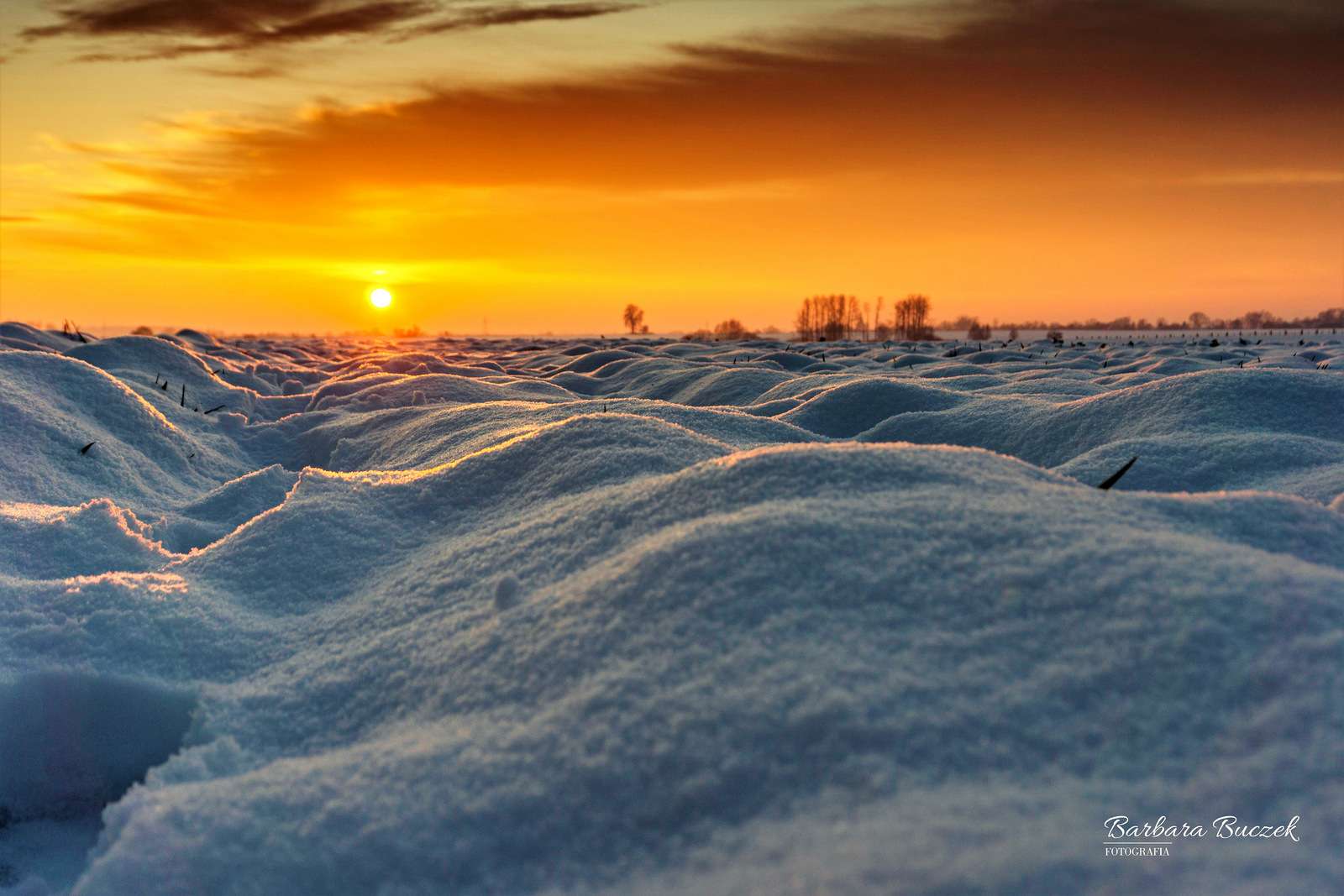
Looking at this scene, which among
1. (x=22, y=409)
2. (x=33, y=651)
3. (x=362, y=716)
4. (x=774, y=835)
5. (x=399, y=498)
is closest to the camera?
(x=774, y=835)

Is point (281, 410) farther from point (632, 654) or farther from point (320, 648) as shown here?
point (632, 654)

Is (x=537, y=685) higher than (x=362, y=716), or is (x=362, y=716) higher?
(x=537, y=685)

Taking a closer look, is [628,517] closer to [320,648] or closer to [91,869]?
[320,648]

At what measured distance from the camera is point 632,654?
1.11 metres

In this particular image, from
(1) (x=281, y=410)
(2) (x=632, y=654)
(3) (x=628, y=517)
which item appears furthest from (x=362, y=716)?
(1) (x=281, y=410)

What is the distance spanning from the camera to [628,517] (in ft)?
5.17

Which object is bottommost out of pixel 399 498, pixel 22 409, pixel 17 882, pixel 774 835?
pixel 17 882

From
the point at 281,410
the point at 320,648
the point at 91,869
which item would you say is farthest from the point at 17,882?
the point at 281,410

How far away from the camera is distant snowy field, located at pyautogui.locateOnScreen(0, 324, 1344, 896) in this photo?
32.5 inches

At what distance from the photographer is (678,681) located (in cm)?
103

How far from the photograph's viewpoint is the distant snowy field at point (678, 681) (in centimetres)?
83

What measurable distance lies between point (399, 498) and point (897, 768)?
5.46ft

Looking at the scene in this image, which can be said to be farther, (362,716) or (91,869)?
(362,716)

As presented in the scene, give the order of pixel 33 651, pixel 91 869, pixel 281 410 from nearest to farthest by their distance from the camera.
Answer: pixel 91 869 → pixel 33 651 → pixel 281 410
